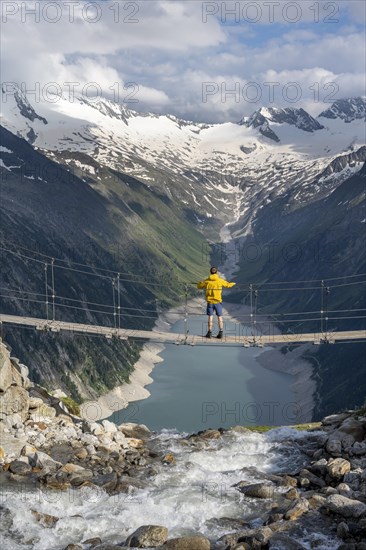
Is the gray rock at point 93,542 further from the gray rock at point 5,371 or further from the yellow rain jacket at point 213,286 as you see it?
the yellow rain jacket at point 213,286

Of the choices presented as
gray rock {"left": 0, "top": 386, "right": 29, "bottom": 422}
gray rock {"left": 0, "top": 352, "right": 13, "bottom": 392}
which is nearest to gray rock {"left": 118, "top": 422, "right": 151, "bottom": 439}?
gray rock {"left": 0, "top": 386, "right": 29, "bottom": 422}

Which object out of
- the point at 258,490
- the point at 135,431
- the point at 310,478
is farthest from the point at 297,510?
the point at 135,431

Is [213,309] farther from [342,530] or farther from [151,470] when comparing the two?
[342,530]

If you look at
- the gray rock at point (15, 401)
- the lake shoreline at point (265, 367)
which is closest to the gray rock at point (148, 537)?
the gray rock at point (15, 401)

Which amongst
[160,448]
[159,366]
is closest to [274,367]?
[159,366]

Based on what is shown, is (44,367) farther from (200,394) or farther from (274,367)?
(274,367)
